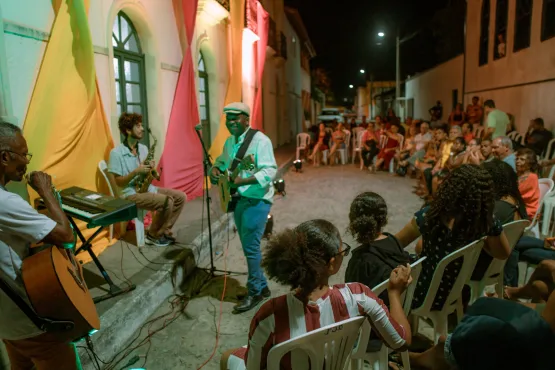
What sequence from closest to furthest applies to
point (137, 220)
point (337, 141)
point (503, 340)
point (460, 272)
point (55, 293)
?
point (503, 340) → point (55, 293) → point (460, 272) → point (137, 220) → point (337, 141)

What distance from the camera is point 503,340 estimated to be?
109 cm

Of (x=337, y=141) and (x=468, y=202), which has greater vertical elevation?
(x=468, y=202)

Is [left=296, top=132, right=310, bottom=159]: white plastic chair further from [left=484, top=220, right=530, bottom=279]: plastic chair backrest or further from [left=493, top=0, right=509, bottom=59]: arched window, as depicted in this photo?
[left=484, top=220, right=530, bottom=279]: plastic chair backrest

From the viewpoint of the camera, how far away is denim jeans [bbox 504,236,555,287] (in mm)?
3600

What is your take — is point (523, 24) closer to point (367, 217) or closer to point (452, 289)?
point (452, 289)

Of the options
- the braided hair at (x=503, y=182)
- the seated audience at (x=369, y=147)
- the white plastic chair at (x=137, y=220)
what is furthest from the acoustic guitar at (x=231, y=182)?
the seated audience at (x=369, y=147)

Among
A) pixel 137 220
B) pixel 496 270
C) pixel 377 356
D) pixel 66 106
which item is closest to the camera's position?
pixel 377 356

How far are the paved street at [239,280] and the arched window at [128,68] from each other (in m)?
2.55

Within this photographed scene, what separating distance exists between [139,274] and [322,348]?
2.87 m

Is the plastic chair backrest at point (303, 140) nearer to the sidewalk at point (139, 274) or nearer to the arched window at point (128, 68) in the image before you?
the arched window at point (128, 68)

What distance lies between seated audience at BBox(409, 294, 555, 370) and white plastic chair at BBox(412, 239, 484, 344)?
5.39 ft

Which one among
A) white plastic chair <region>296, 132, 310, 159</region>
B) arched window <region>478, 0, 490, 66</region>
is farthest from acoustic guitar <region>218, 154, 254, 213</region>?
arched window <region>478, 0, 490, 66</region>

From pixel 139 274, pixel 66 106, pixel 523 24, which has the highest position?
pixel 523 24

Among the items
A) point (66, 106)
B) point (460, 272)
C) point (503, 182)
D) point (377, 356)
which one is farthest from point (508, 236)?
point (66, 106)
